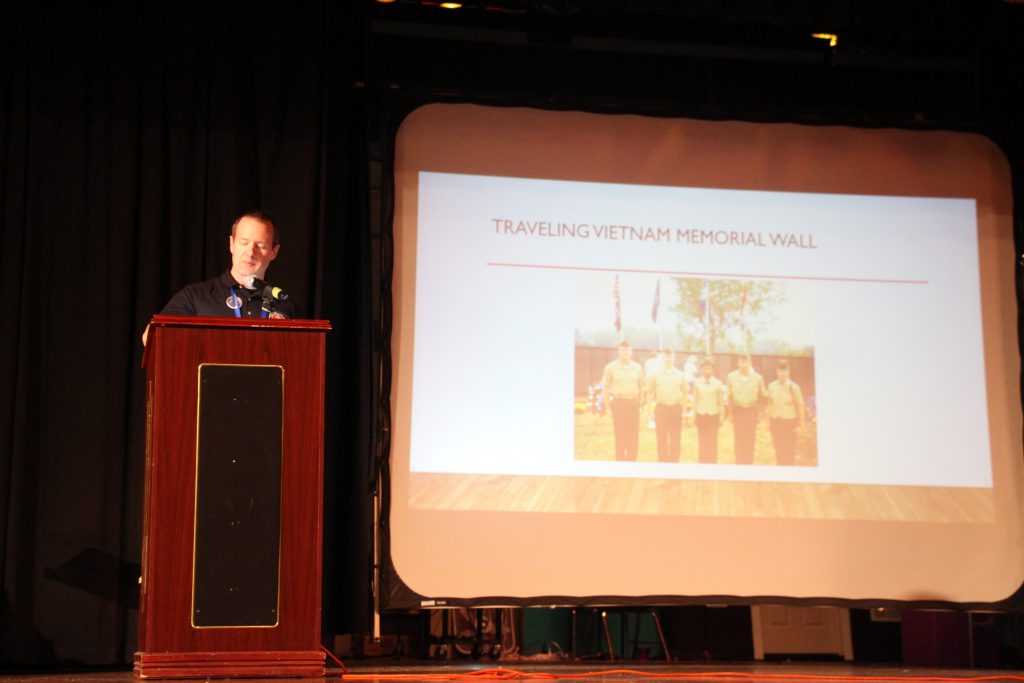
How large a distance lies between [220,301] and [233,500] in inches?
33.3

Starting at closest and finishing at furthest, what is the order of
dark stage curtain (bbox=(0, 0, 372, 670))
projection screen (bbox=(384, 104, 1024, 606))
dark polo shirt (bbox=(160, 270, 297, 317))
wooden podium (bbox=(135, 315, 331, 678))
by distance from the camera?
wooden podium (bbox=(135, 315, 331, 678)) < dark polo shirt (bbox=(160, 270, 297, 317)) < dark stage curtain (bbox=(0, 0, 372, 670)) < projection screen (bbox=(384, 104, 1024, 606))

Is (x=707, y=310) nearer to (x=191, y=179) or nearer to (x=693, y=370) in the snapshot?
(x=693, y=370)

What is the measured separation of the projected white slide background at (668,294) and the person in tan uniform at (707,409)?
71 millimetres

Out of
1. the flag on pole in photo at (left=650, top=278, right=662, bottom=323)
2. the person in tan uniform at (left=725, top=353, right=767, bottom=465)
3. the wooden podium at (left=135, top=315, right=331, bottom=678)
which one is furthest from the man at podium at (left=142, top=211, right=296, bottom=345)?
the person in tan uniform at (left=725, top=353, right=767, bottom=465)

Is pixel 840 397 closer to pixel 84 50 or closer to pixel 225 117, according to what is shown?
pixel 225 117

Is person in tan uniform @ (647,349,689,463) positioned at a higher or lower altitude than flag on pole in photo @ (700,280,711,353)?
lower

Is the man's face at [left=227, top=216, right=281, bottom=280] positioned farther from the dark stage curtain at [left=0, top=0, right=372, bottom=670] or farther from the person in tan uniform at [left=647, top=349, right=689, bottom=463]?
the person in tan uniform at [left=647, top=349, right=689, bottom=463]

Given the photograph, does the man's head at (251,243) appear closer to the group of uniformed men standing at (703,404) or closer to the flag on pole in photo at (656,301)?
the group of uniformed men standing at (703,404)

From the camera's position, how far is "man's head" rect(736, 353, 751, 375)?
190 inches

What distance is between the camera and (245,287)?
3582mm

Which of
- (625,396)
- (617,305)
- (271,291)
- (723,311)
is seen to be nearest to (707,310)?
(723,311)

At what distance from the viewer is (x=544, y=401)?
4.69 m

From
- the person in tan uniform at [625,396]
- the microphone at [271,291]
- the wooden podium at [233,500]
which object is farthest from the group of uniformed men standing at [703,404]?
the wooden podium at [233,500]

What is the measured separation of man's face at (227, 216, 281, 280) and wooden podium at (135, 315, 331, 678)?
53cm
